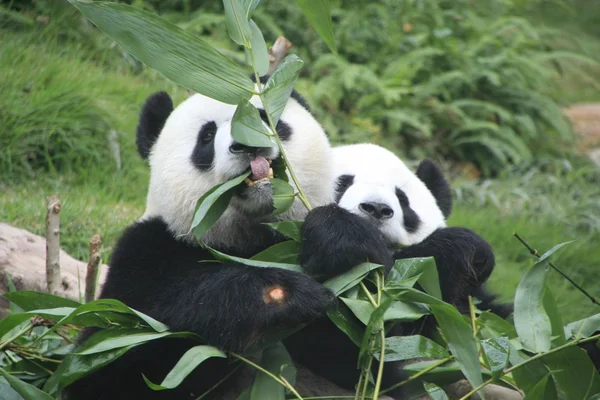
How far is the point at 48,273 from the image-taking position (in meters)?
3.91

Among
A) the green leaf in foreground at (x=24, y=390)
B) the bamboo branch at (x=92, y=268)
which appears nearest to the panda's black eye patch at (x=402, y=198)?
the bamboo branch at (x=92, y=268)

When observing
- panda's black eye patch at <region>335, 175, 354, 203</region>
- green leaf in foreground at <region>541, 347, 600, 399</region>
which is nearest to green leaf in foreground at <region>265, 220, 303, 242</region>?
panda's black eye patch at <region>335, 175, 354, 203</region>

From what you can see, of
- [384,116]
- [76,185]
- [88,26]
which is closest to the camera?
[76,185]

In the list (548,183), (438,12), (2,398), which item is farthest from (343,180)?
(438,12)

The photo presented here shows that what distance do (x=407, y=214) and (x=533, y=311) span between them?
1.20m

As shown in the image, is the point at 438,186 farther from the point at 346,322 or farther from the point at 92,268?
the point at 92,268

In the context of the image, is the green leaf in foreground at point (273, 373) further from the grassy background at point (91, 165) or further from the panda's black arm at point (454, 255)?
the grassy background at point (91, 165)

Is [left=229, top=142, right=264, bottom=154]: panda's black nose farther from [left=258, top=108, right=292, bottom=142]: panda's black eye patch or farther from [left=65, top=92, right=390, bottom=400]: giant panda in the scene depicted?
[left=258, top=108, right=292, bottom=142]: panda's black eye patch

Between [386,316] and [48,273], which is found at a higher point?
[386,316]

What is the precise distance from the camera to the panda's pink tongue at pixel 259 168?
3221 millimetres

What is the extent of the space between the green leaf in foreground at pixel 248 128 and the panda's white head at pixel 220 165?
18 cm

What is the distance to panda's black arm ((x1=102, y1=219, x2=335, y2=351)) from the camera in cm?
288

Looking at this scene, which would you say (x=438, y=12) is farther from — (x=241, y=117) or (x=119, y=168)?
(x=241, y=117)

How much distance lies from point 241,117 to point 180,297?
75 cm
